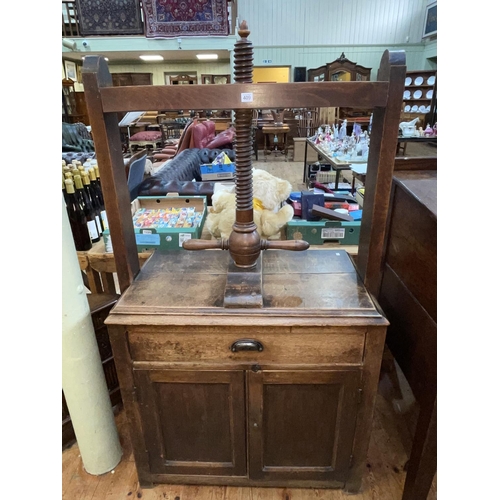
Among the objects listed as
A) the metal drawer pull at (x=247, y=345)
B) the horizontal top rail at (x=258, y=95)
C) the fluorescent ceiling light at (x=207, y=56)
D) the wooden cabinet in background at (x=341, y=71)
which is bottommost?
the metal drawer pull at (x=247, y=345)

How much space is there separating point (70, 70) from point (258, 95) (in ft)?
39.2

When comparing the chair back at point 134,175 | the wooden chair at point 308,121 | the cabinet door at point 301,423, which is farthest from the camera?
the wooden chair at point 308,121

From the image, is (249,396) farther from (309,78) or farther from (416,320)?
(309,78)

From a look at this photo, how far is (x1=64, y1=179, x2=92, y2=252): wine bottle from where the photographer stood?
169 cm

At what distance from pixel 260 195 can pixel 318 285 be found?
529 millimetres

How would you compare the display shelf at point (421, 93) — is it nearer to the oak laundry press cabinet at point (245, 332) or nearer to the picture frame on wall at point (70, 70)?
the picture frame on wall at point (70, 70)

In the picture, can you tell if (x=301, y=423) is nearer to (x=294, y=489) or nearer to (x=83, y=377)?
(x=294, y=489)

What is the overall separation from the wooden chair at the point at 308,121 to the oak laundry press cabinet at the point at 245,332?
8775mm

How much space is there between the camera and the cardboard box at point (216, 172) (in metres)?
4.04

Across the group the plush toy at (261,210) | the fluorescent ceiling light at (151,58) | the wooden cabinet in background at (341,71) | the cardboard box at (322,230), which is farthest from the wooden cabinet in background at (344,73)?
the plush toy at (261,210)

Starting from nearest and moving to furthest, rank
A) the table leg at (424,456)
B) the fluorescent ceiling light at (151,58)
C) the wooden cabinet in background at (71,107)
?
1. the table leg at (424,456)
2. the wooden cabinet in background at (71,107)
3. the fluorescent ceiling light at (151,58)

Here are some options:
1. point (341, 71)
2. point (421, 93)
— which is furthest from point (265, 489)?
point (421, 93)

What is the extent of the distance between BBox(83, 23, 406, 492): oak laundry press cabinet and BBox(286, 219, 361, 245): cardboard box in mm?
346

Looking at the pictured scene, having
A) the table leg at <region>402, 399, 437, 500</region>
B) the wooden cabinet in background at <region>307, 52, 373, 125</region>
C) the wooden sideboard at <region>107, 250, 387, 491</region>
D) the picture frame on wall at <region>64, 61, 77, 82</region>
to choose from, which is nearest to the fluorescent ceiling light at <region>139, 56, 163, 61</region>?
the picture frame on wall at <region>64, 61, 77, 82</region>
